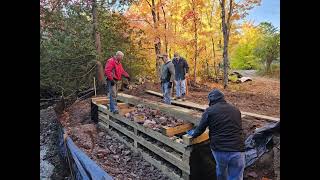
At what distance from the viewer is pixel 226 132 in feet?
9.82

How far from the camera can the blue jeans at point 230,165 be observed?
3025 millimetres

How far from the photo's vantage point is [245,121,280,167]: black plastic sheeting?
3410mm

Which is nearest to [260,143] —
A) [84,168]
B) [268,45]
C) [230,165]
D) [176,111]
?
[230,165]

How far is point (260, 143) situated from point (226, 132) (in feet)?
2.26

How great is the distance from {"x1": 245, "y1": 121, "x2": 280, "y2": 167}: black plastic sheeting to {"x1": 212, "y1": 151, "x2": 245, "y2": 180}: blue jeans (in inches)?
18.6

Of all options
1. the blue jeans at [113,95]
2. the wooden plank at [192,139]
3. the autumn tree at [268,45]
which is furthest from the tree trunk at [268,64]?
the wooden plank at [192,139]

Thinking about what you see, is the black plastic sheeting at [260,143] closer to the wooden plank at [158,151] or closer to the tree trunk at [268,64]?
the wooden plank at [158,151]

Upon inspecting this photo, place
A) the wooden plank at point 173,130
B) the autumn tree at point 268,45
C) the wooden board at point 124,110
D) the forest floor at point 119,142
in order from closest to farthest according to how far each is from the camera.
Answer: the wooden plank at point 173,130, the forest floor at point 119,142, the wooden board at point 124,110, the autumn tree at point 268,45
